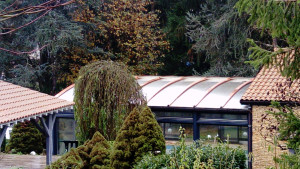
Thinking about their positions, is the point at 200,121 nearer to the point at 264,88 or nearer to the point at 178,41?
the point at 264,88

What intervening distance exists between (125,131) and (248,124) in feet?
14.9

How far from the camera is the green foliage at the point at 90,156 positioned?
9.02 meters

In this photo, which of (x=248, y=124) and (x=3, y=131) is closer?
(x=3, y=131)

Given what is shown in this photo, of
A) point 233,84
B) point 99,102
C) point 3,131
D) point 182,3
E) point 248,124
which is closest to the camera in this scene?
point 3,131

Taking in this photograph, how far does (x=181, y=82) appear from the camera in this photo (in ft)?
51.3

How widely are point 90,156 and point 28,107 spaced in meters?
2.67

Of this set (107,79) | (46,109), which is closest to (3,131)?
(46,109)

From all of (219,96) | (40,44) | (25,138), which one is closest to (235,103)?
(219,96)

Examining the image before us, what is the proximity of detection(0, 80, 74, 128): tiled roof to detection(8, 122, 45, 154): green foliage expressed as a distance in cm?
402

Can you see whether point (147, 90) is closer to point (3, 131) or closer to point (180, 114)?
point (180, 114)

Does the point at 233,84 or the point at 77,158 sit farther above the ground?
the point at 233,84

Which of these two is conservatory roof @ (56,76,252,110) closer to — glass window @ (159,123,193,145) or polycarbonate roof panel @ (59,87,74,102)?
polycarbonate roof panel @ (59,87,74,102)

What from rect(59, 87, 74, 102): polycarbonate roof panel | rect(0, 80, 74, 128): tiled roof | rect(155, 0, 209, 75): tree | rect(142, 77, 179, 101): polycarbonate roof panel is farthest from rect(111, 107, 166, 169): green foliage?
rect(155, 0, 209, 75): tree

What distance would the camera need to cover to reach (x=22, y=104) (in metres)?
A: 11.3
